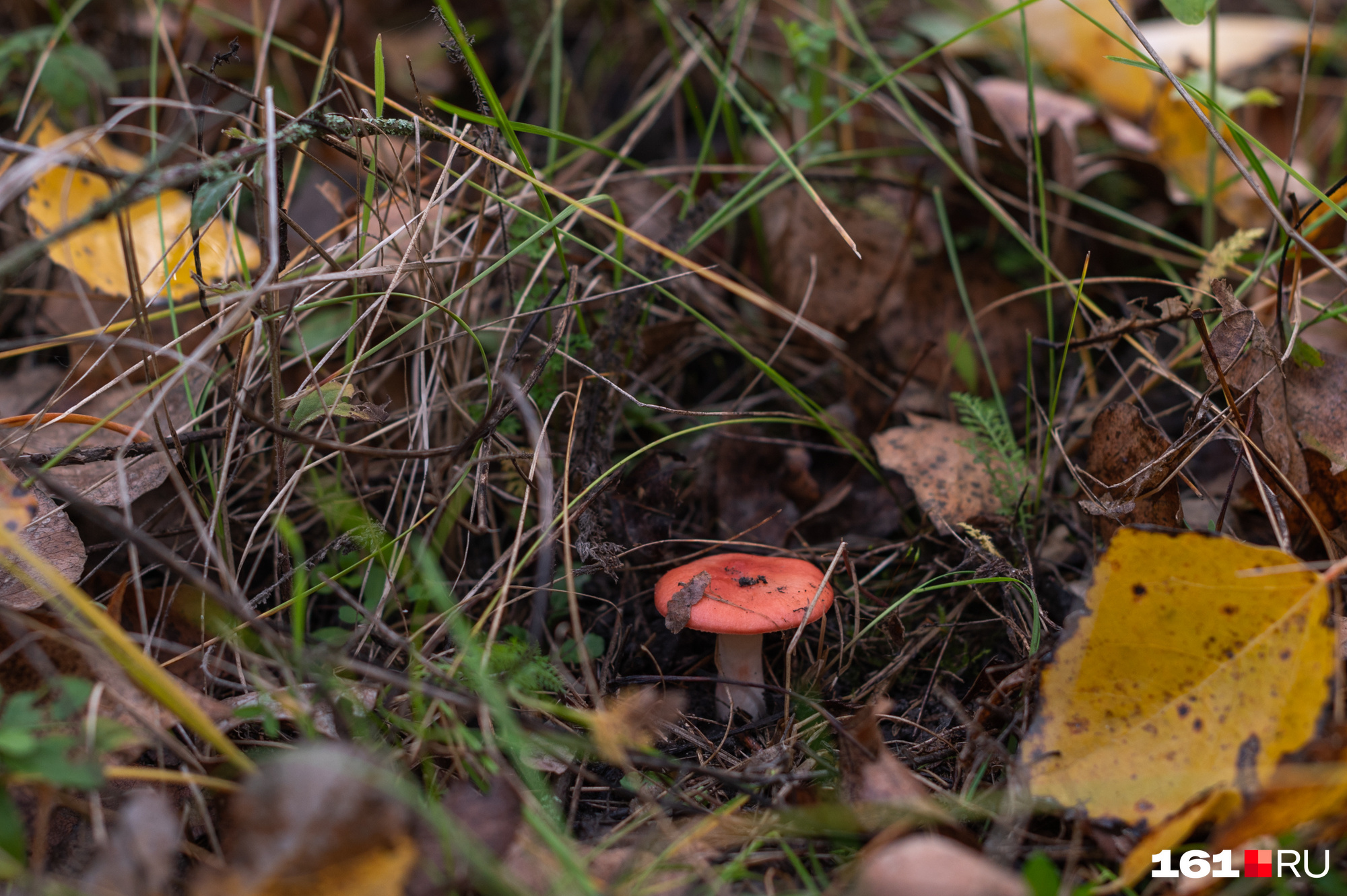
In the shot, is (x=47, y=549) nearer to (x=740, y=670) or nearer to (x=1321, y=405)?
(x=740, y=670)

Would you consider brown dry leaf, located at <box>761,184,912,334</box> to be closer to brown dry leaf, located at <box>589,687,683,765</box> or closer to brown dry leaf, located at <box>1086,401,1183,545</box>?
brown dry leaf, located at <box>1086,401,1183,545</box>

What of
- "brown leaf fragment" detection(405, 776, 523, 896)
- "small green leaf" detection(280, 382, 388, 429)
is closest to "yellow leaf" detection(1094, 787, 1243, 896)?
"brown leaf fragment" detection(405, 776, 523, 896)

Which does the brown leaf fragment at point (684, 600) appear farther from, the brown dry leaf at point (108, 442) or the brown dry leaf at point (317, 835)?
the brown dry leaf at point (108, 442)

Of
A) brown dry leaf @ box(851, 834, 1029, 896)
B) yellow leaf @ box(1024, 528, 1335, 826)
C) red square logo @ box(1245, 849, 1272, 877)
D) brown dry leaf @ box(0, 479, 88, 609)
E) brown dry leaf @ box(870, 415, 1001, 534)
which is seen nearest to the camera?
brown dry leaf @ box(851, 834, 1029, 896)

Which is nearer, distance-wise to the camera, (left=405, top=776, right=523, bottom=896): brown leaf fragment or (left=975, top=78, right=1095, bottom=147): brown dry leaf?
(left=405, top=776, right=523, bottom=896): brown leaf fragment

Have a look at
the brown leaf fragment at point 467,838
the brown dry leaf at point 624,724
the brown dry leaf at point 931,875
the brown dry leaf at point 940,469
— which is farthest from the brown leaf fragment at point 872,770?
the brown dry leaf at point 940,469
